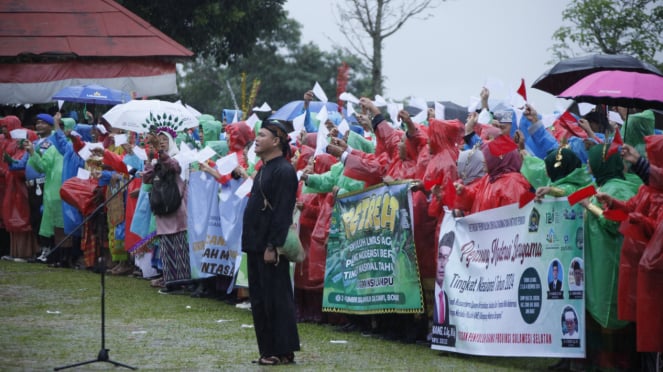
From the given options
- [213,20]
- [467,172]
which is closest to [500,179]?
[467,172]

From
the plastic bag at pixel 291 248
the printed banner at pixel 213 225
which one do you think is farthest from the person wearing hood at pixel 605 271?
the printed banner at pixel 213 225

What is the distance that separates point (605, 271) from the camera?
364 inches

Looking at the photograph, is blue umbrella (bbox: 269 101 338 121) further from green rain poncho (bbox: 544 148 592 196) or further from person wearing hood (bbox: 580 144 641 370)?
person wearing hood (bbox: 580 144 641 370)

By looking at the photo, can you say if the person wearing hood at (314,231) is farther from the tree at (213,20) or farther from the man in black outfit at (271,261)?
the tree at (213,20)

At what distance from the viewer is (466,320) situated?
1023 cm

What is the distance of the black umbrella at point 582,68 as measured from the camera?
41.9ft

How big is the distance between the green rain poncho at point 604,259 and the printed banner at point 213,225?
6.04 metres

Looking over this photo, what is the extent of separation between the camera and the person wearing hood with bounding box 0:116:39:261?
2006cm

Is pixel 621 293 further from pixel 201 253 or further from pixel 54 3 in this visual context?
pixel 54 3

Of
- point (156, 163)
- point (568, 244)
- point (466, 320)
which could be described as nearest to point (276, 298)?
point (466, 320)

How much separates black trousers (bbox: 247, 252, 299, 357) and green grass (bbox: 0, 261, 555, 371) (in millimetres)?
221

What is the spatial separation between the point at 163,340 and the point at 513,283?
3.50 m

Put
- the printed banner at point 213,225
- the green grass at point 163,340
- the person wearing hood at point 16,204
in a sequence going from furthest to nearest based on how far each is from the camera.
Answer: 1. the person wearing hood at point 16,204
2. the printed banner at point 213,225
3. the green grass at point 163,340

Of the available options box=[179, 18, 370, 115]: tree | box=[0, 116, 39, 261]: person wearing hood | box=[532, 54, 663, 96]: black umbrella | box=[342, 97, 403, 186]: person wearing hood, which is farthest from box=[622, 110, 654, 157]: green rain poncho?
box=[179, 18, 370, 115]: tree
